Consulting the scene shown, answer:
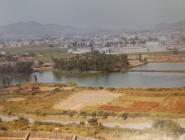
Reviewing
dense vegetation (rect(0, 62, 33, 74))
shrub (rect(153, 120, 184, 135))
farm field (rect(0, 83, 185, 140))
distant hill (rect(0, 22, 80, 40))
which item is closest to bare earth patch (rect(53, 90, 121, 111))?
farm field (rect(0, 83, 185, 140))

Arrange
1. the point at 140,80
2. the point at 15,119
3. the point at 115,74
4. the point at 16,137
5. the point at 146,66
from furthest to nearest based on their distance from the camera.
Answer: the point at 146,66 < the point at 115,74 < the point at 140,80 < the point at 15,119 < the point at 16,137

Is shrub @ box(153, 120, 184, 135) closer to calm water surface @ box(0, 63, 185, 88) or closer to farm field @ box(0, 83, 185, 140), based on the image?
farm field @ box(0, 83, 185, 140)

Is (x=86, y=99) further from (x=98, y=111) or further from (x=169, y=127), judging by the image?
(x=169, y=127)

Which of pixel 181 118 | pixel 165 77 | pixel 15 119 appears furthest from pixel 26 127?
pixel 165 77

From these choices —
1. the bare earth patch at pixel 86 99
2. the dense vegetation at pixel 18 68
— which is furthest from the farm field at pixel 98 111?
the dense vegetation at pixel 18 68

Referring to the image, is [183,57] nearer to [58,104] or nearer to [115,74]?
[115,74]

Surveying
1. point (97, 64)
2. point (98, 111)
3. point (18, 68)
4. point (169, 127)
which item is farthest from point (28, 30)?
point (169, 127)
